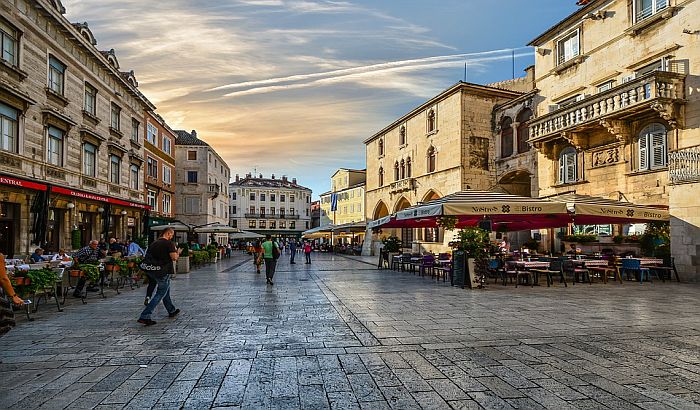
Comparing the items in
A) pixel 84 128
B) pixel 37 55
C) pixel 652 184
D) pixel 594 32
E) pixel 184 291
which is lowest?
pixel 184 291

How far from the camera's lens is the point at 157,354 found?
5.86m

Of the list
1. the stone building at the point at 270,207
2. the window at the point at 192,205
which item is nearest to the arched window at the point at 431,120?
the window at the point at 192,205

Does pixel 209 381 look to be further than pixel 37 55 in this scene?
No

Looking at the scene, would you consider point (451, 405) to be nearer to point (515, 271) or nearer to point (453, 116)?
point (515, 271)

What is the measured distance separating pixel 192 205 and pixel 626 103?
1536 inches

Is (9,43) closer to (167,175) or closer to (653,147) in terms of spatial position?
(167,175)

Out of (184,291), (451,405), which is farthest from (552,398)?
(184,291)

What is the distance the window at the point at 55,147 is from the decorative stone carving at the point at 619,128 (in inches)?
854

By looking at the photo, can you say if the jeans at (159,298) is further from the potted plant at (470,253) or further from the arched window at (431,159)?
the arched window at (431,159)

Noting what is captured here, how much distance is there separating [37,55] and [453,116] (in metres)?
22.3

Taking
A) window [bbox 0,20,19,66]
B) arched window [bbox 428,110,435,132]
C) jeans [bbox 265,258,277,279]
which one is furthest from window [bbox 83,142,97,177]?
arched window [bbox 428,110,435,132]

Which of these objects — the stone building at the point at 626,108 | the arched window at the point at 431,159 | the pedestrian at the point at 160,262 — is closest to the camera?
the pedestrian at the point at 160,262

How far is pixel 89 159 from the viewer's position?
72.6 feet

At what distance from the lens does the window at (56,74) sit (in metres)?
18.5
